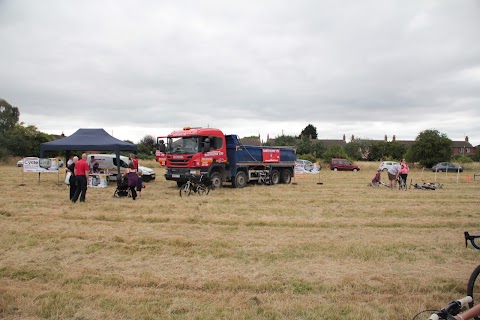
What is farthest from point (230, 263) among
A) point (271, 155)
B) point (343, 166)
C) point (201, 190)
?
point (343, 166)

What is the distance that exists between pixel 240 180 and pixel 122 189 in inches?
253

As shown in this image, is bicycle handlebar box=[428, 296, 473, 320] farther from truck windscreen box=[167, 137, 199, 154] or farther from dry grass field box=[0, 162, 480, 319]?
truck windscreen box=[167, 137, 199, 154]

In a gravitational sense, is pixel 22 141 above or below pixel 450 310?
above

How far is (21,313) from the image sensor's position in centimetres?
414

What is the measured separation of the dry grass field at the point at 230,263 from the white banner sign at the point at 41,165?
9.29m

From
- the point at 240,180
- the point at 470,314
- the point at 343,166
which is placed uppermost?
the point at 343,166

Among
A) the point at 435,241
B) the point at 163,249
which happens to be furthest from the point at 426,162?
the point at 163,249

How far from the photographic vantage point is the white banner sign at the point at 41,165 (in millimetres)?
19812

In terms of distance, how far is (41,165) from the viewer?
19734mm

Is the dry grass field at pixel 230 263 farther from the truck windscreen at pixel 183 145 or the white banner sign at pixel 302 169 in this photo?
the white banner sign at pixel 302 169

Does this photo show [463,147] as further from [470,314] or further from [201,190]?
[470,314]

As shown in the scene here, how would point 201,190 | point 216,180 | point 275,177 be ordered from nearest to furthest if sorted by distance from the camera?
point 201,190, point 216,180, point 275,177

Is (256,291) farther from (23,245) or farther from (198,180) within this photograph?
(198,180)

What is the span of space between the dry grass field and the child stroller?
2.96m
